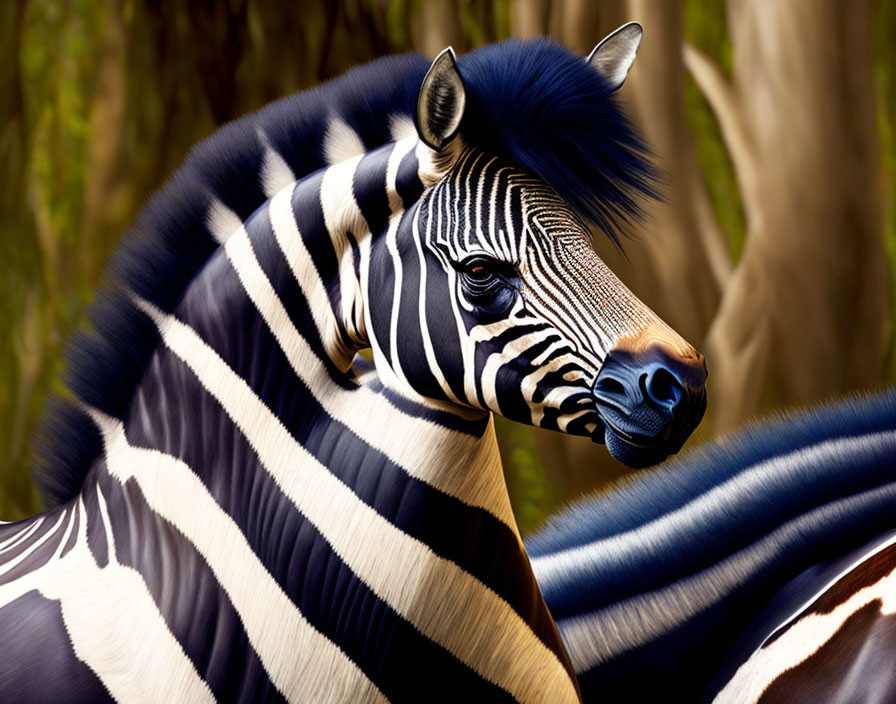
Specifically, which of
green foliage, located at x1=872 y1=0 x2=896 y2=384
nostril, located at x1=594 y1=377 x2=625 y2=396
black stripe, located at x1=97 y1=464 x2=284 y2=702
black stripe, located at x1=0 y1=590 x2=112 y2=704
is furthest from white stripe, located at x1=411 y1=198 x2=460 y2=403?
green foliage, located at x1=872 y1=0 x2=896 y2=384

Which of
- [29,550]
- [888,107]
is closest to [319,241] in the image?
[29,550]

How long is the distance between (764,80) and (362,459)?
1.26 m

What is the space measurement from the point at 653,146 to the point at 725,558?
2.83 ft

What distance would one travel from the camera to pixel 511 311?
605 millimetres

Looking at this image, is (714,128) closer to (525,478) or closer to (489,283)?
(525,478)

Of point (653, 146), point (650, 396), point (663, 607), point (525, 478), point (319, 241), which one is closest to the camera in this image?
point (650, 396)

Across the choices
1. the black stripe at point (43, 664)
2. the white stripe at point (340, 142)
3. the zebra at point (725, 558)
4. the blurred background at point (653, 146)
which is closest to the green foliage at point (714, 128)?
the blurred background at point (653, 146)

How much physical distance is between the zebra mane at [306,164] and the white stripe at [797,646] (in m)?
0.36

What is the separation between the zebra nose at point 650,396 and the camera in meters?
0.56

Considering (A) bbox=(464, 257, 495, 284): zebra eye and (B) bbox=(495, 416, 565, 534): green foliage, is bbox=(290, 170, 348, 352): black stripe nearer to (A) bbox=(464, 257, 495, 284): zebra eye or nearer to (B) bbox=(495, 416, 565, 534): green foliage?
(A) bbox=(464, 257, 495, 284): zebra eye

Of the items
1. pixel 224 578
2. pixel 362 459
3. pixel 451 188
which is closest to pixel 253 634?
pixel 224 578

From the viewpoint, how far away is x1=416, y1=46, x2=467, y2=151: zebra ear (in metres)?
0.59

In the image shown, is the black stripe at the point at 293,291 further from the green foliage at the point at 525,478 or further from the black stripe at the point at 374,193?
the green foliage at the point at 525,478

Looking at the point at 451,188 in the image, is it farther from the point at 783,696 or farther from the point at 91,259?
the point at 91,259
